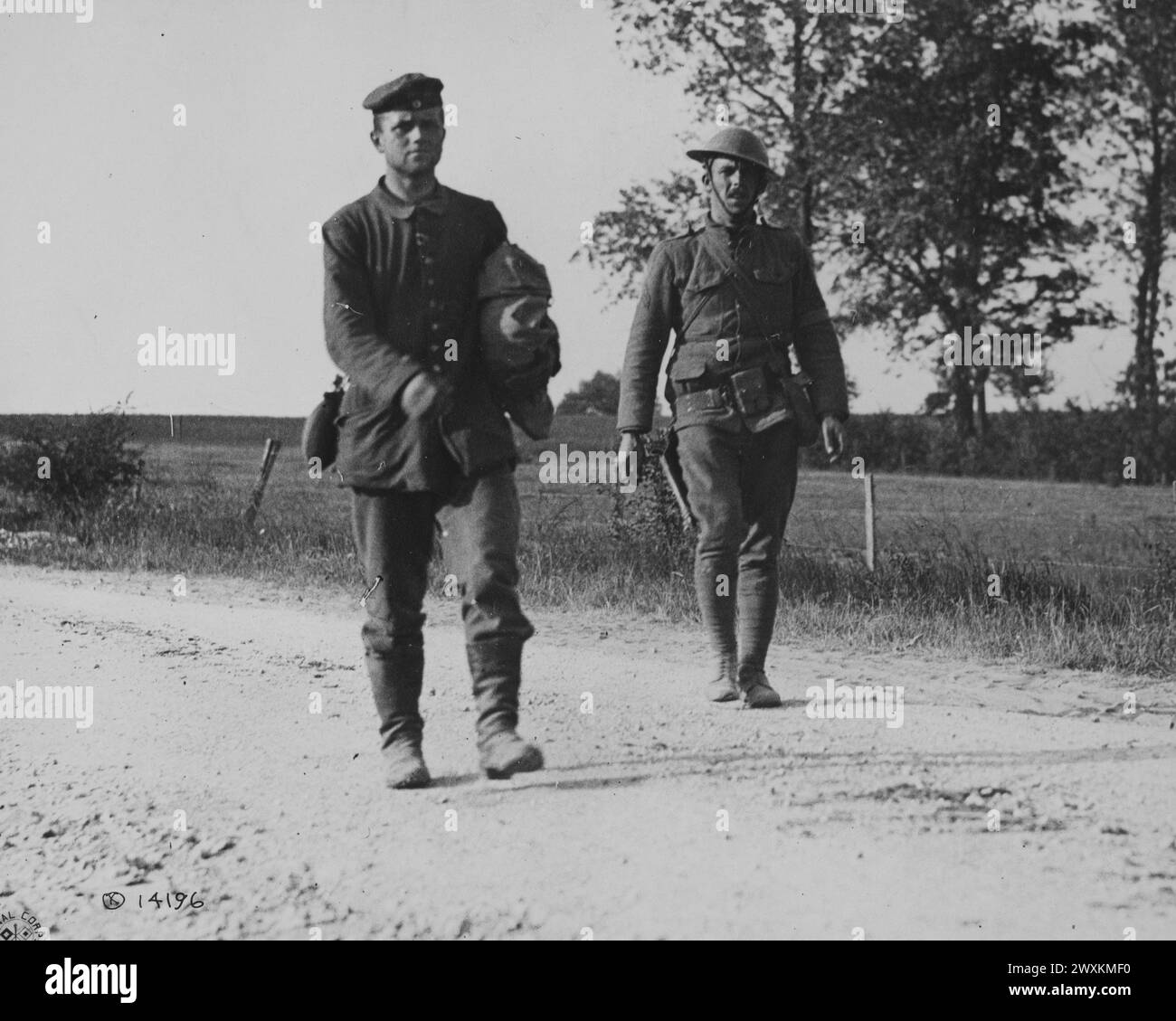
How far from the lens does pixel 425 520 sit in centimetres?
532

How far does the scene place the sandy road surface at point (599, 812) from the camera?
4117 mm

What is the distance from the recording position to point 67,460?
16.7 metres

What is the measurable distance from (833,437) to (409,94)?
2.73m

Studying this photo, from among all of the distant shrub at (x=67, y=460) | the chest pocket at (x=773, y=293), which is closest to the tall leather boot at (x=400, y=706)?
the chest pocket at (x=773, y=293)

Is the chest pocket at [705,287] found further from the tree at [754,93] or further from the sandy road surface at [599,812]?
the tree at [754,93]

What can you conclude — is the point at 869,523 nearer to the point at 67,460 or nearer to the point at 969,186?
the point at 67,460

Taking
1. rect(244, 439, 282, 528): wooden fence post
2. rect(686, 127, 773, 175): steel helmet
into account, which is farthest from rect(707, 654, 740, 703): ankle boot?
rect(244, 439, 282, 528): wooden fence post

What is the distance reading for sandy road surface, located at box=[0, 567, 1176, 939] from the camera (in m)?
4.12

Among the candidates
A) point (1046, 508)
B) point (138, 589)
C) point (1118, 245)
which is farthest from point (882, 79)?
point (138, 589)

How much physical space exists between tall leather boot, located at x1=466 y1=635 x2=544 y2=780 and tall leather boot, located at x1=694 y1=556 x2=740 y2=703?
1970 millimetres

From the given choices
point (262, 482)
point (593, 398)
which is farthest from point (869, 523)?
point (262, 482)
